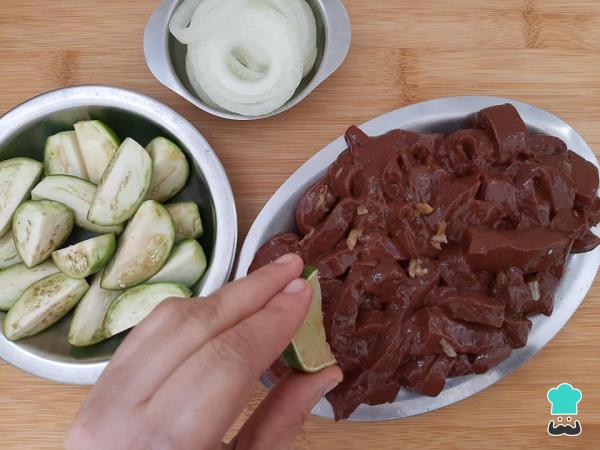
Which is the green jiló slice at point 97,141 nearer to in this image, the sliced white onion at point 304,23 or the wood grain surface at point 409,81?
the wood grain surface at point 409,81

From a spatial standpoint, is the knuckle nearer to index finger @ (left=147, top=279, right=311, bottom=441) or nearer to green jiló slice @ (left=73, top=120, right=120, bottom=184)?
index finger @ (left=147, top=279, right=311, bottom=441)

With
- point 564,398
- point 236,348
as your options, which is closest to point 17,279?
point 236,348

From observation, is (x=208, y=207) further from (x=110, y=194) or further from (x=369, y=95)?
(x=369, y=95)

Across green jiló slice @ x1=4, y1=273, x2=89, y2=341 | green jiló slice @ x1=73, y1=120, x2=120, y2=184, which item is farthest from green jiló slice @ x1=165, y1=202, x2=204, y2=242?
green jiló slice @ x1=4, y1=273, x2=89, y2=341

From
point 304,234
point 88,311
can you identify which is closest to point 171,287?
point 88,311

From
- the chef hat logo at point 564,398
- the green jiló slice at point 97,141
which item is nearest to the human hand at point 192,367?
the green jiló slice at point 97,141

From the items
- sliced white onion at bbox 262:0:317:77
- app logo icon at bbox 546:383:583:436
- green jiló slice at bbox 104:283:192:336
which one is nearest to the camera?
green jiló slice at bbox 104:283:192:336

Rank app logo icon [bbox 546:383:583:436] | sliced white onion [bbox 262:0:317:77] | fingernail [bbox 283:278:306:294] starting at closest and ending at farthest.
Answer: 1. fingernail [bbox 283:278:306:294]
2. sliced white onion [bbox 262:0:317:77]
3. app logo icon [bbox 546:383:583:436]
